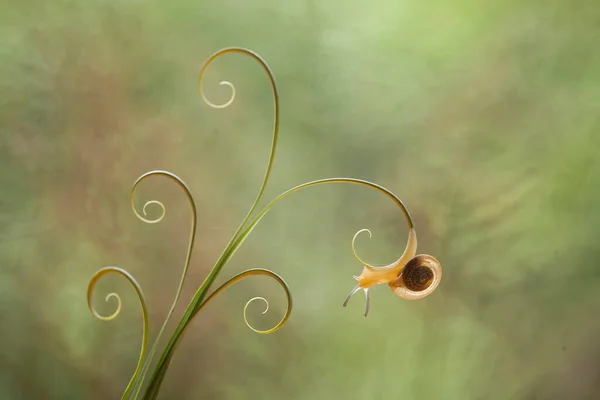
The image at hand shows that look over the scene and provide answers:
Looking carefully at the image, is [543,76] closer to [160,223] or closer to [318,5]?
[318,5]

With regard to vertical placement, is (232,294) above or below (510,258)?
below

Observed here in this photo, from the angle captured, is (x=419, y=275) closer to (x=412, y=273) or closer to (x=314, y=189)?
(x=412, y=273)

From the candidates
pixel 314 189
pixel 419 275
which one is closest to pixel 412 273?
pixel 419 275

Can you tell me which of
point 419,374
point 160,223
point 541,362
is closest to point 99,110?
point 160,223

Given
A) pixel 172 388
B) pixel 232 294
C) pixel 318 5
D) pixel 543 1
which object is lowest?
pixel 172 388

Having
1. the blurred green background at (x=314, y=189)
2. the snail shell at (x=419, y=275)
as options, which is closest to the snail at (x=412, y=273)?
the snail shell at (x=419, y=275)
